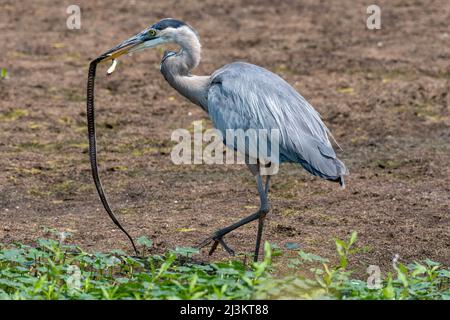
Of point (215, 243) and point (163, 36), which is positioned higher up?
point (163, 36)

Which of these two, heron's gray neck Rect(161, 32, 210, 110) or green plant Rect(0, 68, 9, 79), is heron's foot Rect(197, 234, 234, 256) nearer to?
heron's gray neck Rect(161, 32, 210, 110)

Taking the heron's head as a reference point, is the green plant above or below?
below

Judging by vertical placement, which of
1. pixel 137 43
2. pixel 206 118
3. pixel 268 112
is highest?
pixel 137 43

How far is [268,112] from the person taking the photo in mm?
7277

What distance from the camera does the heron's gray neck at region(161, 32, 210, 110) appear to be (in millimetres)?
7633

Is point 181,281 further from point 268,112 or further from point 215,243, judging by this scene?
point 268,112

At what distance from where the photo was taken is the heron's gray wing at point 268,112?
7.14 m

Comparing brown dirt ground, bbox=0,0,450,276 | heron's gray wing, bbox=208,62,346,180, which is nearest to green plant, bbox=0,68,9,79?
brown dirt ground, bbox=0,0,450,276

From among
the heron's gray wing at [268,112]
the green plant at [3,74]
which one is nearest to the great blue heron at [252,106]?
the heron's gray wing at [268,112]

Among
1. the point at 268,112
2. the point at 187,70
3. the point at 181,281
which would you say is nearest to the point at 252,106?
the point at 268,112

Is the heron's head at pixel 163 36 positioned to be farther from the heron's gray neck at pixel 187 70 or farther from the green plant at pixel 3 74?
the green plant at pixel 3 74

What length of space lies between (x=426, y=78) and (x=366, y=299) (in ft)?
20.4

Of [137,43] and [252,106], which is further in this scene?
[137,43]

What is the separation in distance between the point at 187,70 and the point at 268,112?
32.1 inches
